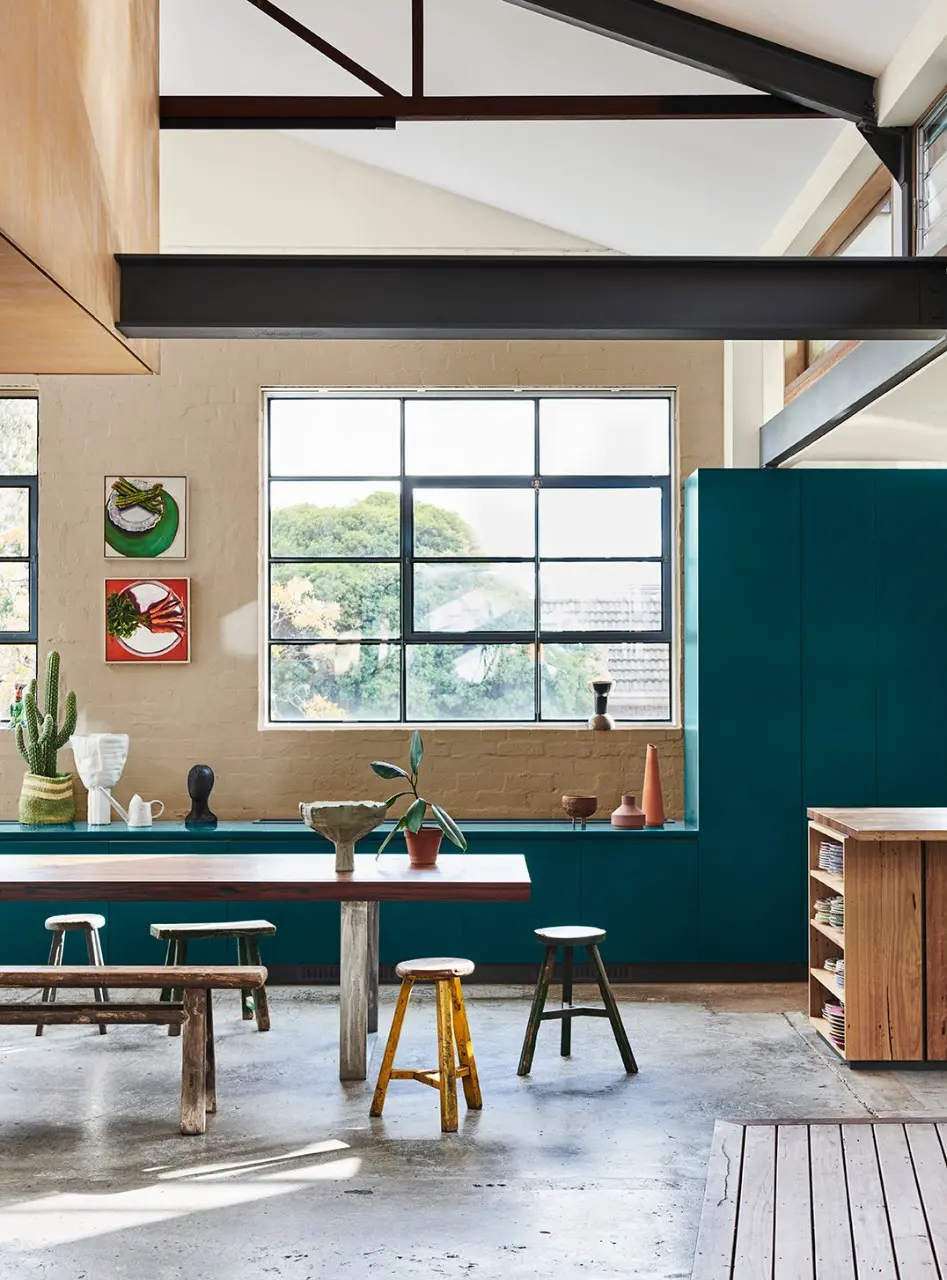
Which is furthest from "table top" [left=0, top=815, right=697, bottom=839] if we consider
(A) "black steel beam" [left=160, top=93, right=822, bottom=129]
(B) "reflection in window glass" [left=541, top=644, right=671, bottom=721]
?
(A) "black steel beam" [left=160, top=93, right=822, bottom=129]

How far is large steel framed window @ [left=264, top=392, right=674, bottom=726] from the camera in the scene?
27.5 feet

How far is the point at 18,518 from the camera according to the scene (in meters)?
8.40

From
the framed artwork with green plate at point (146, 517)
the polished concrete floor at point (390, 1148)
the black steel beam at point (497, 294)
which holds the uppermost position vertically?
the black steel beam at point (497, 294)

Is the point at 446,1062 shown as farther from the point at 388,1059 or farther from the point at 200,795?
the point at 200,795

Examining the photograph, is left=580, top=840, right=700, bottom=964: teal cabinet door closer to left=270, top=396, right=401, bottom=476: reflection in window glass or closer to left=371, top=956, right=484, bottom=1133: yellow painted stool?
left=371, top=956, right=484, bottom=1133: yellow painted stool

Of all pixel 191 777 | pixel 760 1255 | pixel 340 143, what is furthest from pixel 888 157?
pixel 191 777

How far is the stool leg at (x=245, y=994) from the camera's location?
6746 millimetres

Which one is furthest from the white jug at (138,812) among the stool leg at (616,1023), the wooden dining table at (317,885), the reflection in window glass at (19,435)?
the stool leg at (616,1023)

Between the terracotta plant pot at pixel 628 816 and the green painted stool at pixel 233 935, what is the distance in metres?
2.11

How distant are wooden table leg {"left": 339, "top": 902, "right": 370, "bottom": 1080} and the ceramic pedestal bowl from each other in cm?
21

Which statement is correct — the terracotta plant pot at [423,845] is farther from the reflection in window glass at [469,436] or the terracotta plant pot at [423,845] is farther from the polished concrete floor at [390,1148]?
the reflection in window glass at [469,436]

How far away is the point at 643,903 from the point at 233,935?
7.75 ft

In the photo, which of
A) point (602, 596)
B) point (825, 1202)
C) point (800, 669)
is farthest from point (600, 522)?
point (825, 1202)

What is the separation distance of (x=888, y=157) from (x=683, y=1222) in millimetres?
4082
